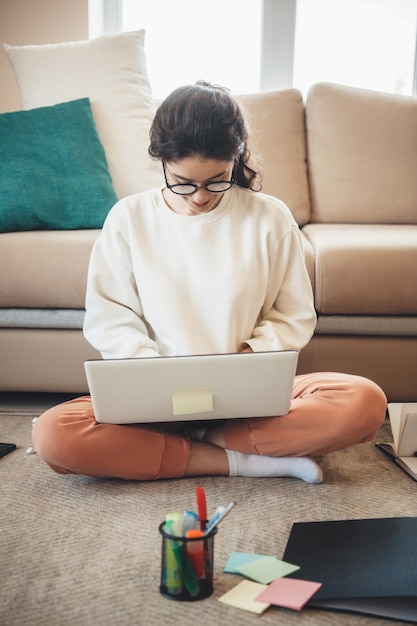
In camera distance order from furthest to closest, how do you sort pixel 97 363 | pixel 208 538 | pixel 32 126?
pixel 32 126, pixel 97 363, pixel 208 538

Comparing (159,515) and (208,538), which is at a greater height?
(208,538)

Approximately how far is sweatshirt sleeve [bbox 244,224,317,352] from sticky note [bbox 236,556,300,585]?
552mm

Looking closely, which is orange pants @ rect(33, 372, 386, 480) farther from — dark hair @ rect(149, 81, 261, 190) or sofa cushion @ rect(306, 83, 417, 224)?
sofa cushion @ rect(306, 83, 417, 224)

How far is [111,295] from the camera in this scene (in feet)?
5.33

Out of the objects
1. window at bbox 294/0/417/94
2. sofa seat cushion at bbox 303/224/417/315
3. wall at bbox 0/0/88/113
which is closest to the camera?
sofa seat cushion at bbox 303/224/417/315

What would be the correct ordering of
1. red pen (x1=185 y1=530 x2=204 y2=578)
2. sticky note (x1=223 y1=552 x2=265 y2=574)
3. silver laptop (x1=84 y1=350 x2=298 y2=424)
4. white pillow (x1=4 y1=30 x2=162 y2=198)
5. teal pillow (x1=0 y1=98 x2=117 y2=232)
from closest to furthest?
1. red pen (x1=185 y1=530 x2=204 y2=578)
2. sticky note (x1=223 y1=552 x2=265 y2=574)
3. silver laptop (x1=84 y1=350 x2=298 y2=424)
4. teal pillow (x1=0 y1=98 x2=117 y2=232)
5. white pillow (x1=4 y1=30 x2=162 y2=198)

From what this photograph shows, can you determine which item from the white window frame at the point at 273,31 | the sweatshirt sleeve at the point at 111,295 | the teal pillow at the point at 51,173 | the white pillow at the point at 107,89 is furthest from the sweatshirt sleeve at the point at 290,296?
the white window frame at the point at 273,31

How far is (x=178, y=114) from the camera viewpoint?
1457 mm

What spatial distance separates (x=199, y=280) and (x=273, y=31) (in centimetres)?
184

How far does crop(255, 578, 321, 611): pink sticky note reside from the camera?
1035 millimetres

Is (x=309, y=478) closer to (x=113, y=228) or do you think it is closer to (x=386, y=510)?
(x=386, y=510)

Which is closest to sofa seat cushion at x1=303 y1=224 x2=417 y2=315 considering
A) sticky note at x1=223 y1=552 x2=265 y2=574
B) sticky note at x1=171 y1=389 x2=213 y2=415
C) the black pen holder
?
sticky note at x1=171 y1=389 x2=213 y2=415

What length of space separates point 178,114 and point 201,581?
86 cm

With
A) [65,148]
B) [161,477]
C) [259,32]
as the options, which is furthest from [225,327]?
[259,32]
